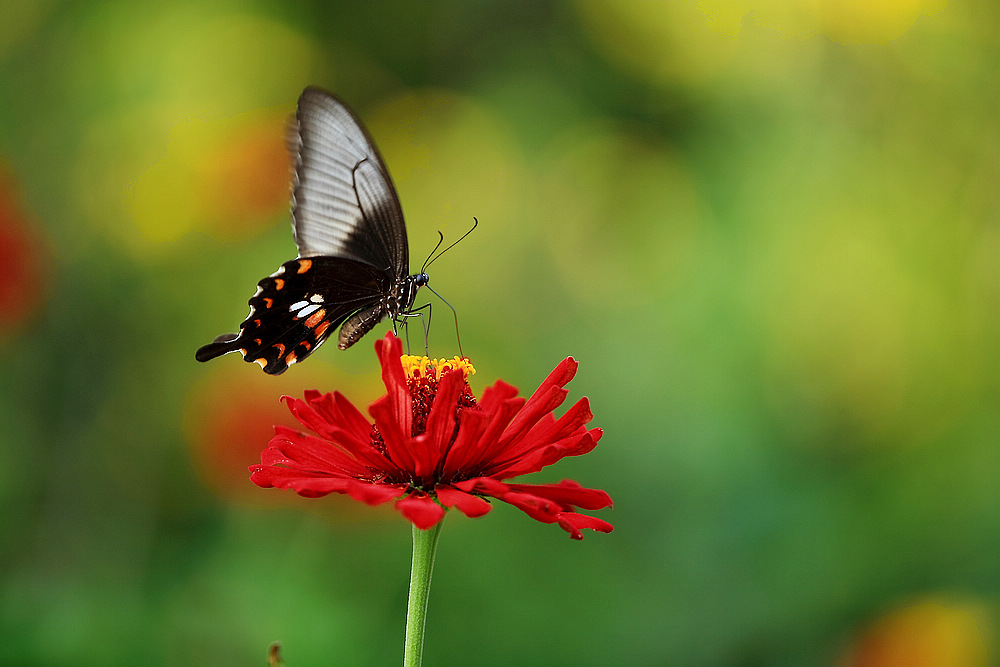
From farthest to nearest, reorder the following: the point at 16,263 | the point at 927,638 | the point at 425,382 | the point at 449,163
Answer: the point at 449,163 < the point at 16,263 < the point at 927,638 < the point at 425,382

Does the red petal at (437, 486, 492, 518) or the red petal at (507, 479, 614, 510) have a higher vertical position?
the red petal at (507, 479, 614, 510)

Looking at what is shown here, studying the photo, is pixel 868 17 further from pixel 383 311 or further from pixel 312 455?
pixel 312 455

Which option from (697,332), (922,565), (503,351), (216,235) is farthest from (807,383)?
(216,235)

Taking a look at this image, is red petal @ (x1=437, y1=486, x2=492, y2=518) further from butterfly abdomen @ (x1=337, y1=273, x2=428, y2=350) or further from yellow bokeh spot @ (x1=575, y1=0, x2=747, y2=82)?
yellow bokeh spot @ (x1=575, y1=0, x2=747, y2=82)

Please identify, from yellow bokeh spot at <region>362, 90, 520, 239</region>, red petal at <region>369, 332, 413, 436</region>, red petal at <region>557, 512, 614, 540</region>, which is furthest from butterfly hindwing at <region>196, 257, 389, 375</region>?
yellow bokeh spot at <region>362, 90, 520, 239</region>

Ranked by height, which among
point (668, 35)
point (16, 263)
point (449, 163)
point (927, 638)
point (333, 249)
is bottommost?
point (927, 638)

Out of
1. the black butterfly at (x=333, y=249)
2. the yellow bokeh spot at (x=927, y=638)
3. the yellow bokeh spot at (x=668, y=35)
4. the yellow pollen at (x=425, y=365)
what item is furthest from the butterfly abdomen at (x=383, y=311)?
the yellow bokeh spot at (x=668, y=35)

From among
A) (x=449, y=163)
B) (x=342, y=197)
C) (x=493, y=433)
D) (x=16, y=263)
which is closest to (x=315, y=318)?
(x=342, y=197)

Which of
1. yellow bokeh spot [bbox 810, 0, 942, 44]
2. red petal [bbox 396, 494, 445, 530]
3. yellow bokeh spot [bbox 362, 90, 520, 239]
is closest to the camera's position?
red petal [bbox 396, 494, 445, 530]
